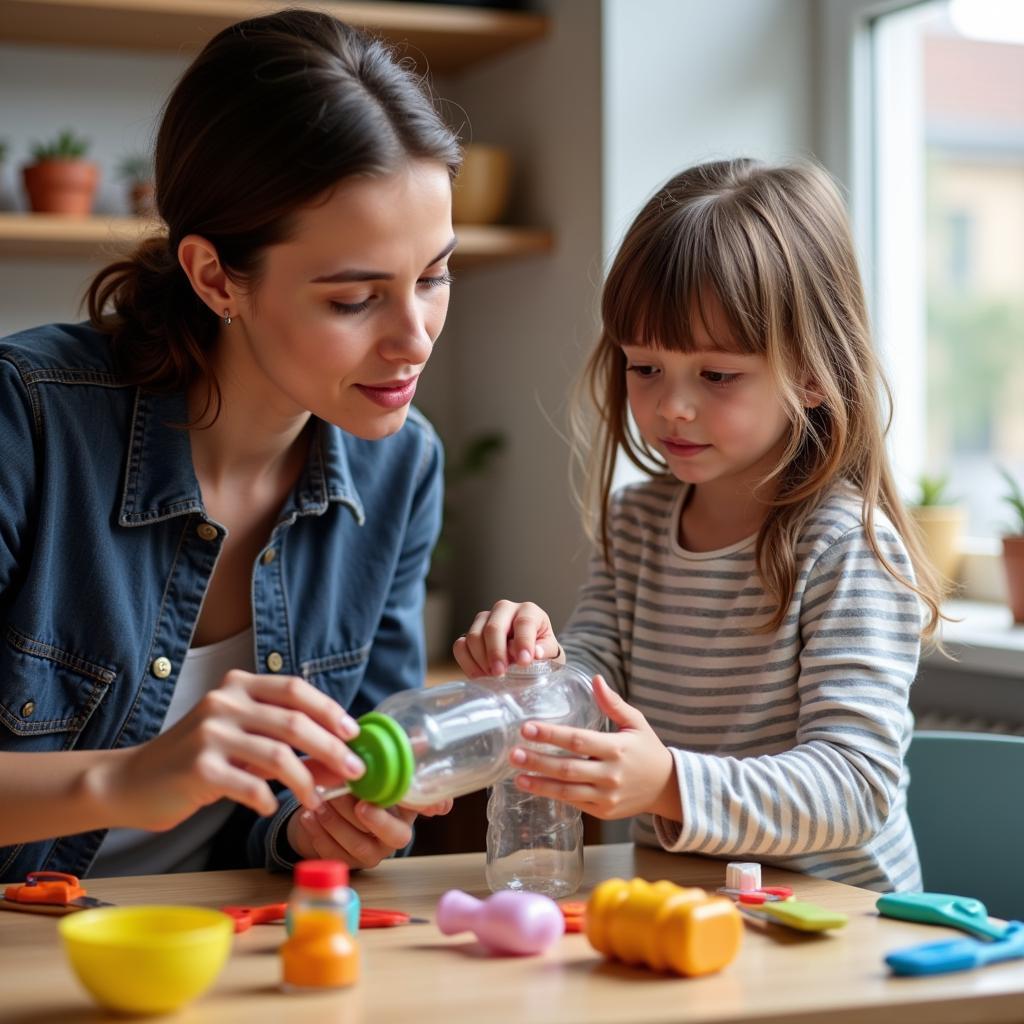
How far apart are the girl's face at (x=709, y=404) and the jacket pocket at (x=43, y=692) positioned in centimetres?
58

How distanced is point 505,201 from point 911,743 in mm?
1387

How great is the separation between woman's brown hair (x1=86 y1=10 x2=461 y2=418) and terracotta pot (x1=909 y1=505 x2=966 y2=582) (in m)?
1.19

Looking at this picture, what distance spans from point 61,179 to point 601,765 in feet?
5.43

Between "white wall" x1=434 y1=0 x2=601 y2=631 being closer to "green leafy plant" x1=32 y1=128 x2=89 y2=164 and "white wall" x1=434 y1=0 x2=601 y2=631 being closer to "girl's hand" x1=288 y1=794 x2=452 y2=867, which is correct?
"green leafy plant" x1=32 y1=128 x2=89 y2=164

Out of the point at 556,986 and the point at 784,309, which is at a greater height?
the point at 784,309

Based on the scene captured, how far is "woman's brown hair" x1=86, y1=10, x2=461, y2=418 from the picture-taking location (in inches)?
47.0

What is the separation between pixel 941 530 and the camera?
222 cm

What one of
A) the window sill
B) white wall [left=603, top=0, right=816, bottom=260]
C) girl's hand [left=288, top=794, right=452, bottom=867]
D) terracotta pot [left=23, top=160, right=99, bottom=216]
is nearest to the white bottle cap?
girl's hand [left=288, top=794, right=452, bottom=867]

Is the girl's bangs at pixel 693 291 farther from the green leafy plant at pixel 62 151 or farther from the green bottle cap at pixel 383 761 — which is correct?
the green leafy plant at pixel 62 151

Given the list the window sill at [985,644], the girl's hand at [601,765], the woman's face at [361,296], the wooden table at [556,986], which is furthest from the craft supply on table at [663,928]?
the window sill at [985,644]

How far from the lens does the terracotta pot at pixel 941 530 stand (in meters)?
2.22

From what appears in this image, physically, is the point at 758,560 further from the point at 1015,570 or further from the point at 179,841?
the point at 1015,570

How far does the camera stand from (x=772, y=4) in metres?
2.37

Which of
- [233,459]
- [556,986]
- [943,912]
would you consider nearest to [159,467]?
[233,459]
